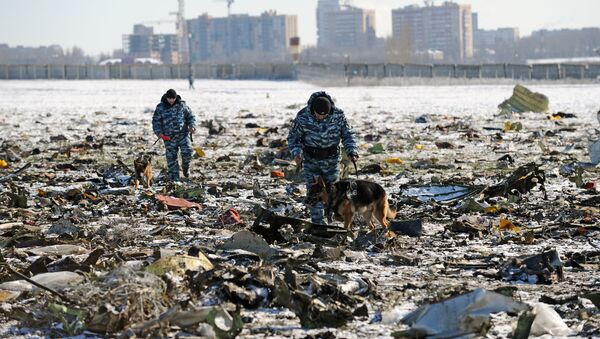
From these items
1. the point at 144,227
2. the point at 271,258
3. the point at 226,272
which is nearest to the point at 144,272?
the point at 226,272

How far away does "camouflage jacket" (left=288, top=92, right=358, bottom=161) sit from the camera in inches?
393

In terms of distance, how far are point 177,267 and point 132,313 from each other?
1.16 metres

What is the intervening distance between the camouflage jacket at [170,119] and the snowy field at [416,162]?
87cm

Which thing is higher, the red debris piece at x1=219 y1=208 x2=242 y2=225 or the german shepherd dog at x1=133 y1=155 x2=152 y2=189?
the german shepherd dog at x1=133 y1=155 x2=152 y2=189

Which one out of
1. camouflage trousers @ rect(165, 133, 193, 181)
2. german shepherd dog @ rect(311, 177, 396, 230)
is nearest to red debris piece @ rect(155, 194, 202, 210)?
camouflage trousers @ rect(165, 133, 193, 181)

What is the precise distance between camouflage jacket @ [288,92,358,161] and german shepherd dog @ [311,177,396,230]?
484 millimetres

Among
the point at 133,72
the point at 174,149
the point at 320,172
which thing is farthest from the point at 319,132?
the point at 133,72

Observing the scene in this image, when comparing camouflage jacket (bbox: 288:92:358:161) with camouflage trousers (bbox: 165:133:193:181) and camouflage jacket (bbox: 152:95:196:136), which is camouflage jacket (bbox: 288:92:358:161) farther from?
camouflage trousers (bbox: 165:133:193:181)

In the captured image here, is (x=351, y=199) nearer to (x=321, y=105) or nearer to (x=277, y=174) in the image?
(x=321, y=105)

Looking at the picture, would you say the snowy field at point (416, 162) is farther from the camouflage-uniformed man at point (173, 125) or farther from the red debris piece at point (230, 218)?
the camouflage-uniformed man at point (173, 125)

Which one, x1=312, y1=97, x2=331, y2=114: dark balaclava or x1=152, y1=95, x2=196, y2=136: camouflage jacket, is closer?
x1=312, y1=97, x2=331, y2=114: dark balaclava

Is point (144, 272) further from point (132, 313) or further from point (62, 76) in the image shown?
point (62, 76)

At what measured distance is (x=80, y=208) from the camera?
1170cm

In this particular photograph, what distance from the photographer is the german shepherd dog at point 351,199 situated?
9484mm
